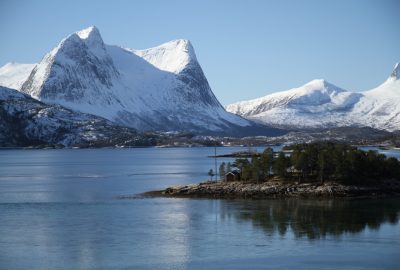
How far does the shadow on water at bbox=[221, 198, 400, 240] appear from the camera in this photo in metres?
59.1

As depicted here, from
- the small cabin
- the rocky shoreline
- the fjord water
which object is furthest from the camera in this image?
the small cabin

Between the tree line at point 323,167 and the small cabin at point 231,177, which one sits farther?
the small cabin at point 231,177

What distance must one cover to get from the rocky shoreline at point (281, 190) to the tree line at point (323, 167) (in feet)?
5.67

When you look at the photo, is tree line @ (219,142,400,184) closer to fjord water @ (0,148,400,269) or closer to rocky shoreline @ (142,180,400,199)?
rocky shoreline @ (142,180,400,199)

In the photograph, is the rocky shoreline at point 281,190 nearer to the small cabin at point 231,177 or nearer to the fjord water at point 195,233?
Result: the small cabin at point 231,177

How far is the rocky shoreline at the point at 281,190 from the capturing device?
256 ft

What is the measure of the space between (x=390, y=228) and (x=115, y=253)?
24313mm

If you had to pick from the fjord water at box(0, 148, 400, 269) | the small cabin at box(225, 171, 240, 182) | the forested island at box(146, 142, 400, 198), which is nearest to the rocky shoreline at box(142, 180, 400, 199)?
the forested island at box(146, 142, 400, 198)

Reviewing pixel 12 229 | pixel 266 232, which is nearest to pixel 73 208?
pixel 12 229

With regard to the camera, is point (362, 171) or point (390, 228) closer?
point (390, 228)

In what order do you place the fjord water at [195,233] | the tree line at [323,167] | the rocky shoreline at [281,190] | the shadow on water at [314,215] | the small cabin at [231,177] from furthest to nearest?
the small cabin at [231,177] < the tree line at [323,167] < the rocky shoreline at [281,190] < the shadow on water at [314,215] < the fjord water at [195,233]

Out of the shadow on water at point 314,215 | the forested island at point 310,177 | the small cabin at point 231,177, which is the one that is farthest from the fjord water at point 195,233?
the small cabin at point 231,177

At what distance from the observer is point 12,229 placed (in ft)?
193

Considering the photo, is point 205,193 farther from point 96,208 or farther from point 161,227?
point 161,227
